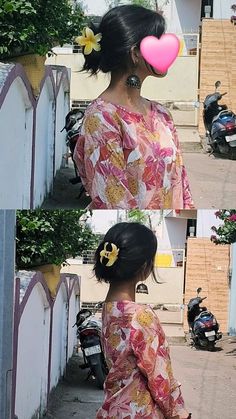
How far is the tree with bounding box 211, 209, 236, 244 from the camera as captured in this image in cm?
160

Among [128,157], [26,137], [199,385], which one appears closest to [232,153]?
[128,157]

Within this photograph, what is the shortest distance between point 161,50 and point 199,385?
2.38ft

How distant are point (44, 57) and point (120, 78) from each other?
0.84 ft

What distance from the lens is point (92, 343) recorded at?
1761mm

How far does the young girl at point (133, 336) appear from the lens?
156 centimetres

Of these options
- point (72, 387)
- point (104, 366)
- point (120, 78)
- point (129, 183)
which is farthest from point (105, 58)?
point (72, 387)

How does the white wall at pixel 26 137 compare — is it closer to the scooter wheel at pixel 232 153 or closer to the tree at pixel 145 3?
the tree at pixel 145 3

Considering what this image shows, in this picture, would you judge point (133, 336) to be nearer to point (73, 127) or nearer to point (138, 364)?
point (138, 364)

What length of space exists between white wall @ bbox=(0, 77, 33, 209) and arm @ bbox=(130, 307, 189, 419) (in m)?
0.33

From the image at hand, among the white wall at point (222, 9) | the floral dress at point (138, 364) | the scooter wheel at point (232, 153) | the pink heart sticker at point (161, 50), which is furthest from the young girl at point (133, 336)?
the white wall at point (222, 9)

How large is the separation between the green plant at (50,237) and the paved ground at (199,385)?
0.83 feet

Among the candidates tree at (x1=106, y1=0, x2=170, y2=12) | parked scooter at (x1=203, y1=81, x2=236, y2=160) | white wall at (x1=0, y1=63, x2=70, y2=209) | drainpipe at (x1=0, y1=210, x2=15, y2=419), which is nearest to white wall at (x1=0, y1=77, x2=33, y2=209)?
white wall at (x1=0, y1=63, x2=70, y2=209)

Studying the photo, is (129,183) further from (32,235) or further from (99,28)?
(32,235)

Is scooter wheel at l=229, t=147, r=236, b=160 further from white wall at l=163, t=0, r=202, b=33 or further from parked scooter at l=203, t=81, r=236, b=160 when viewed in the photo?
white wall at l=163, t=0, r=202, b=33
